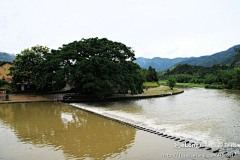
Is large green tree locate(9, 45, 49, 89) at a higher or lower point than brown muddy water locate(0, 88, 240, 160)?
higher

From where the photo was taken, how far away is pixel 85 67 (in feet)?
71.2

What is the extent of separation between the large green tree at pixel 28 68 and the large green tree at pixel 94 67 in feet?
8.83

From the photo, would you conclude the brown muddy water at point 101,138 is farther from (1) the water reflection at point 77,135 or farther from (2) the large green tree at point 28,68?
(2) the large green tree at point 28,68

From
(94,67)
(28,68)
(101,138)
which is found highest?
(28,68)

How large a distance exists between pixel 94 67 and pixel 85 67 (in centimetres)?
119

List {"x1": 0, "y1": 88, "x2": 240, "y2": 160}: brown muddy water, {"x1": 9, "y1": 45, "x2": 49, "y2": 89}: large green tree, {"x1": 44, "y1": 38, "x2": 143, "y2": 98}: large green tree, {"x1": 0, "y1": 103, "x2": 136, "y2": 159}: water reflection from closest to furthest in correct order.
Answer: {"x1": 0, "y1": 88, "x2": 240, "y2": 160}: brown muddy water → {"x1": 0, "y1": 103, "x2": 136, "y2": 159}: water reflection → {"x1": 44, "y1": 38, "x2": 143, "y2": 98}: large green tree → {"x1": 9, "y1": 45, "x2": 49, "y2": 89}: large green tree

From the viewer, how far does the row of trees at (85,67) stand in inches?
836

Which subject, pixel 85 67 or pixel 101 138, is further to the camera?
pixel 85 67

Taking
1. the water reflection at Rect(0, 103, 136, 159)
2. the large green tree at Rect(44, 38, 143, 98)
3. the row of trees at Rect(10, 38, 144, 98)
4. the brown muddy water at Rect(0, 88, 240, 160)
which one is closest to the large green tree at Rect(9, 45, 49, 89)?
the row of trees at Rect(10, 38, 144, 98)

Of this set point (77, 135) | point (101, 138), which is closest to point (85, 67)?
point (77, 135)

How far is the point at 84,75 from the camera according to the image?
2173 centimetres

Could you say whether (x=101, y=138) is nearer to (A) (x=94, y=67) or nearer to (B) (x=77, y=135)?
(B) (x=77, y=135)

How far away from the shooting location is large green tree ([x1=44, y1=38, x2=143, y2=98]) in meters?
21.1

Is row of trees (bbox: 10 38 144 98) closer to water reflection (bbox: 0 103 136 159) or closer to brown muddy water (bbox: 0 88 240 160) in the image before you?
water reflection (bbox: 0 103 136 159)
